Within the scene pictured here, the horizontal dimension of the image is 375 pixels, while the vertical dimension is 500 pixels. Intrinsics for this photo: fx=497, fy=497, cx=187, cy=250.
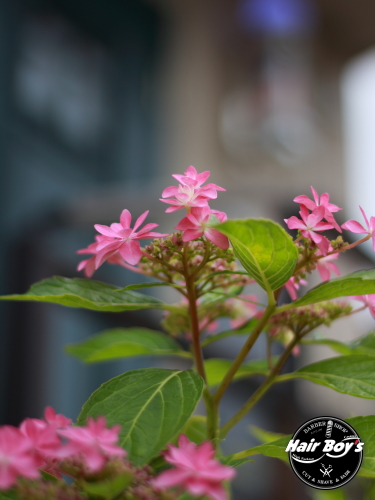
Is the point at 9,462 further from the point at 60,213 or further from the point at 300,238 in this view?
the point at 60,213

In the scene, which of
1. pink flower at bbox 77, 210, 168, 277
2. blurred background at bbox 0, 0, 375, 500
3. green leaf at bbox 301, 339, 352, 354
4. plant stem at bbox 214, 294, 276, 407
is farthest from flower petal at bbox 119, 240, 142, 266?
blurred background at bbox 0, 0, 375, 500

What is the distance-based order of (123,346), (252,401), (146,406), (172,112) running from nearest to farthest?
1. (146,406)
2. (252,401)
3. (123,346)
4. (172,112)

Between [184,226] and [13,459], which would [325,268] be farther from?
[13,459]

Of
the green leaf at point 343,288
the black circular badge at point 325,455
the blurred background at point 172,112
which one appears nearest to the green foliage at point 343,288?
the green leaf at point 343,288

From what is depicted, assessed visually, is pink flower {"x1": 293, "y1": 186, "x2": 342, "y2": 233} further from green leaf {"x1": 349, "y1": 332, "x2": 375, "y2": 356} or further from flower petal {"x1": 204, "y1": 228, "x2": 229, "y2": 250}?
green leaf {"x1": 349, "y1": 332, "x2": 375, "y2": 356}

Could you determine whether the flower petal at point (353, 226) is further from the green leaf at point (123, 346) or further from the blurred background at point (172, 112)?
the blurred background at point (172, 112)

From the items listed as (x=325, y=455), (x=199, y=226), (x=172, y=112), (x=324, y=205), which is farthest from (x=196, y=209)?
(x=172, y=112)
